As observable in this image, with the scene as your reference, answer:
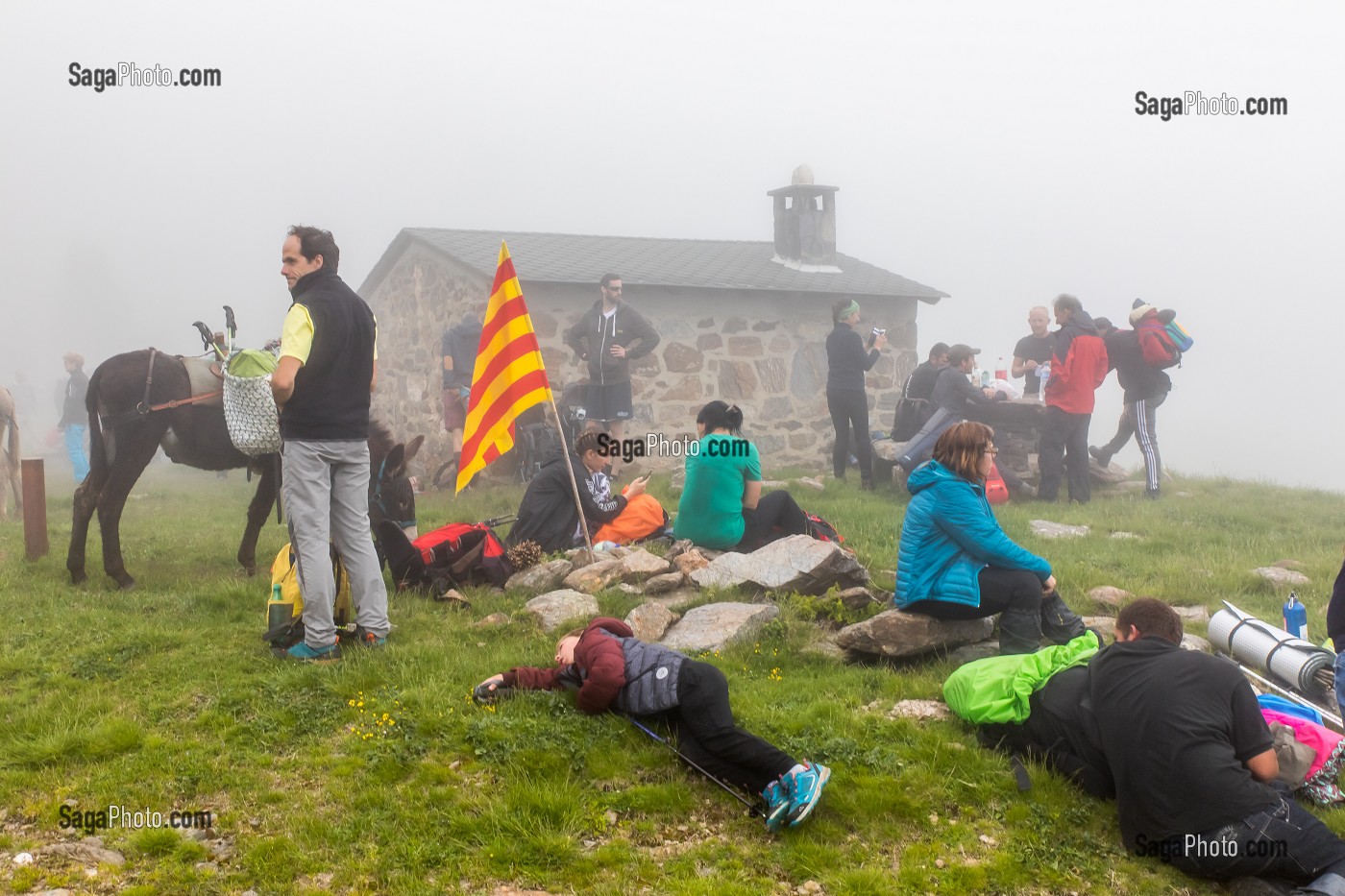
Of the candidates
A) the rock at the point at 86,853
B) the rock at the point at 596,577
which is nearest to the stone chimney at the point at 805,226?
the rock at the point at 596,577

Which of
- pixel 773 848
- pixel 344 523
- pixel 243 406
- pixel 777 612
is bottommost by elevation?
pixel 773 848

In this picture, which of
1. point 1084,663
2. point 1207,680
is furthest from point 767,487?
point 1207,680

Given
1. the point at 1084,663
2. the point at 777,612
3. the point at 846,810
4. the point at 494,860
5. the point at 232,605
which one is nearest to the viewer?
the point at 494,860

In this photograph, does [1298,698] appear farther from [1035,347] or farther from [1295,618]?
[1035,347]

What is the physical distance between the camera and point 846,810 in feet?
14.1

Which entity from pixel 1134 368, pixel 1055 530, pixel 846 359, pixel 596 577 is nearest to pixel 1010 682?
pixel 596 577

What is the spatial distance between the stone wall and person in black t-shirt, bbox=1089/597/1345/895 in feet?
32.8

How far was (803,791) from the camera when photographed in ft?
13.5

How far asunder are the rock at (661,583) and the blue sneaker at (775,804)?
277cm

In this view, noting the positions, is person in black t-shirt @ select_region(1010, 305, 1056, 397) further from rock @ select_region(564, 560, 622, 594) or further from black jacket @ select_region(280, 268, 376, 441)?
black jacket @ select_region(280, 268, 376, 441)

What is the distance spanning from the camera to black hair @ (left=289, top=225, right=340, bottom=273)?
5625 millimetres

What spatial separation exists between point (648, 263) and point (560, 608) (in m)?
9.65

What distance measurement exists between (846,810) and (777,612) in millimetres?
2043

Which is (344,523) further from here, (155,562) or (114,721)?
(155,562)
